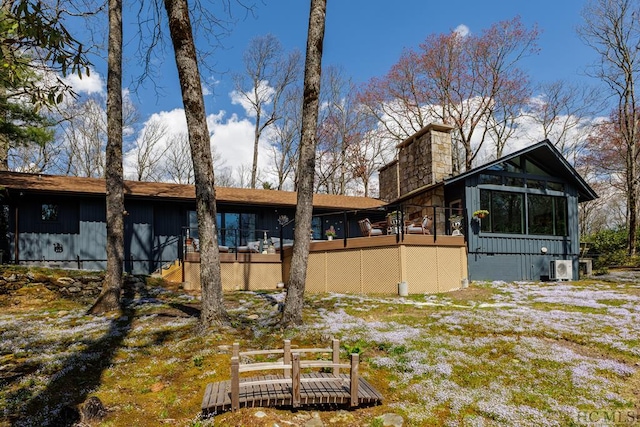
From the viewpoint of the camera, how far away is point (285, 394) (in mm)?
4914

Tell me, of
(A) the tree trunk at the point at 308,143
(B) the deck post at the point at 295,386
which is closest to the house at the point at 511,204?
(A) the tree trunk at the point at 308,143

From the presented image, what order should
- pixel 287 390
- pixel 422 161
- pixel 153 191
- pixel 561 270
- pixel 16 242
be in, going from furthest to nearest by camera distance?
pixel 153 191 < pixel 422 161 < pixel 561 270 < pixel 16 242 < pixel 287 390

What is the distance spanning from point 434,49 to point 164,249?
21.8 metres

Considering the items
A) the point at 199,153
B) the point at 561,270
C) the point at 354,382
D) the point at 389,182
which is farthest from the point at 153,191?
the point at 561,270

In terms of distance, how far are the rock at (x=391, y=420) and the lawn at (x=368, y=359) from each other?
0.24 ft

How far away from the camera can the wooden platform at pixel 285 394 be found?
15.6 feet

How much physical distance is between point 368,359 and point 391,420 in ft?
6.19

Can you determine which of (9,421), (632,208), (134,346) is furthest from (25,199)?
(632,208)

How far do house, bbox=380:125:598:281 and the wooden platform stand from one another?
459 inches

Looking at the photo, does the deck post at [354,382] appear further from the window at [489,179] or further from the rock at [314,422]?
the window at [489,179]

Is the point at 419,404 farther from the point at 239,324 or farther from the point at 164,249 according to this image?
the point at 164,249

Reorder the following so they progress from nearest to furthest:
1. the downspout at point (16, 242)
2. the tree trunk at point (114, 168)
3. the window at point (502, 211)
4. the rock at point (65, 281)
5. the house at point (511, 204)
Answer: the tree trunk at point (114, 168)
the rock at point (65, 281)
the house at point (511, 204)
the downspout at point (16, 242)
the window at point (502, 211)

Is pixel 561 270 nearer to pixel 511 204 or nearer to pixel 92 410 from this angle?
pixel 511 204

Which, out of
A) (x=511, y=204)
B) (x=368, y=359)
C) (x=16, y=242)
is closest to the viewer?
(x=368, y=359)
